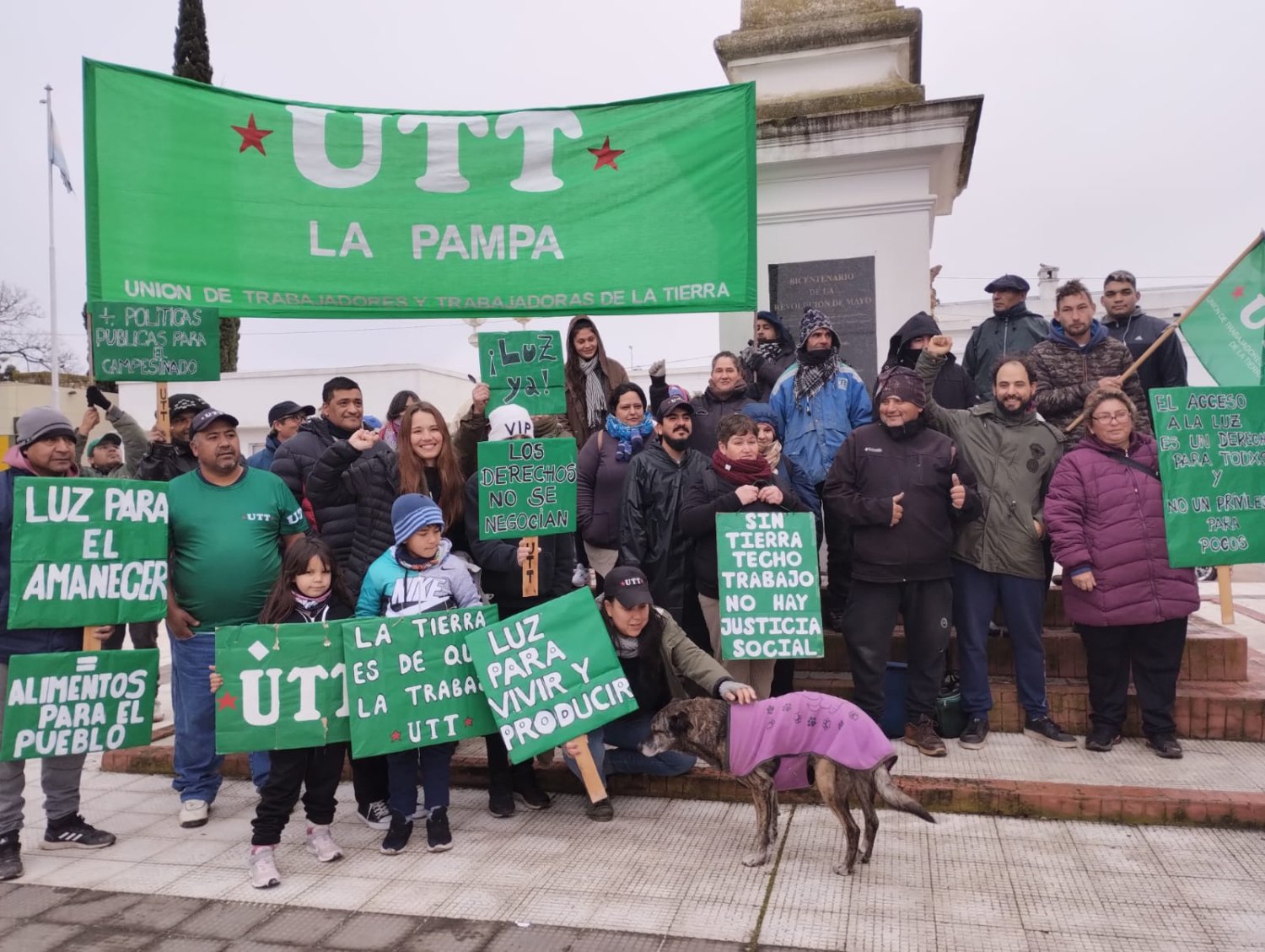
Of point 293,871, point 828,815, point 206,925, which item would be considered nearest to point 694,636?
point 828,815

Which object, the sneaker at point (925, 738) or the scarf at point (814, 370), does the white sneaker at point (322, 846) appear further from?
the scarf at point (814, 370)

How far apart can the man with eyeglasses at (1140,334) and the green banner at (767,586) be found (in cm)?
309

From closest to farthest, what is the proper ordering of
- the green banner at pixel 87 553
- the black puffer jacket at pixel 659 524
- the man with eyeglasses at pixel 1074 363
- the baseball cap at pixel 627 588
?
the green banner at pixel 87 553
the baseball cap at pixel 627 588
the black puffer jacket at pixel 659 524
the man with eyeglasses at pixel 1074 363

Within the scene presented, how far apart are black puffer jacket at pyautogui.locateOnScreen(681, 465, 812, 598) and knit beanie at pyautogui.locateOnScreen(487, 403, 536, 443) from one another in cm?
101

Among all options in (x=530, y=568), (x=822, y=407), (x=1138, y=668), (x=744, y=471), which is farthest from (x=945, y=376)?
(x=530, y=568)

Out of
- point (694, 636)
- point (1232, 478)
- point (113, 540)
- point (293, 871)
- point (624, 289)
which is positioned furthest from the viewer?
point (694, 636)

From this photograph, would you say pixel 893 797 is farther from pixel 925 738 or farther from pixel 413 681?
pixel 413 681

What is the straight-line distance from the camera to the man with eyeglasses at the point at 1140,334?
6391 mm

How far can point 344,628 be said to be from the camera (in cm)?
447

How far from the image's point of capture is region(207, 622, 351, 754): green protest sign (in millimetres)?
4309

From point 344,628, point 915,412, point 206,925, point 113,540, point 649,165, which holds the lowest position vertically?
point 206,925

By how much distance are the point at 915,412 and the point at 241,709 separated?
3.84m

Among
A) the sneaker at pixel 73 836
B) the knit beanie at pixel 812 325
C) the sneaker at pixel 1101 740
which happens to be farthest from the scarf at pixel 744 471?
the sneaker at pixel 73 836

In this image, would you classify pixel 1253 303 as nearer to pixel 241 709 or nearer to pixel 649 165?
pixel 649 165
